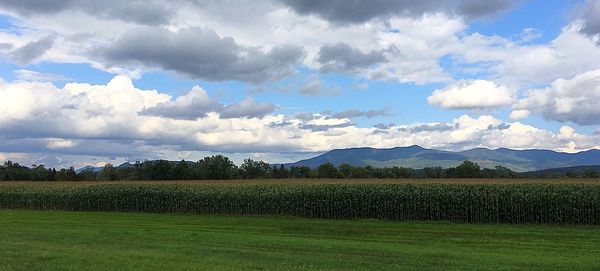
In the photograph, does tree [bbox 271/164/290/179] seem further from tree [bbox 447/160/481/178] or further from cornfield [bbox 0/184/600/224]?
cornfield [bbox 0/184/600/224]

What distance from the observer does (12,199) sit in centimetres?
5203

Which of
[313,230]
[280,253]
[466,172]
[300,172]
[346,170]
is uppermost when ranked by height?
[346,170]

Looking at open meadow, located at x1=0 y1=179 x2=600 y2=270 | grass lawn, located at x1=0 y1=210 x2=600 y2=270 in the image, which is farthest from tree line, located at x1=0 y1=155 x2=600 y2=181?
grass lawn, located at x1=0 y1=210 x2=600 y2=270

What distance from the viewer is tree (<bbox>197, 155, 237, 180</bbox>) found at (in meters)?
95.6

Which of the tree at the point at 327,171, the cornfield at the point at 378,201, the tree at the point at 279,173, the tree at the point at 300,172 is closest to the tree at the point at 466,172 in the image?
the tree at the point at 327,171

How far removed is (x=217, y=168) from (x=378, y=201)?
6354 cm

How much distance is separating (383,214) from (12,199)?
1451 inches

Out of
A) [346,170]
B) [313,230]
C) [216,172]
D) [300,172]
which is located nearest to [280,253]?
[313,230]

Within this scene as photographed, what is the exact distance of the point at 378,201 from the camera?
1499 inches

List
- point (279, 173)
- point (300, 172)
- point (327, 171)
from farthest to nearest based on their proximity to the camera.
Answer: point (279, 173) → point (300, 172) → point (327, 171)

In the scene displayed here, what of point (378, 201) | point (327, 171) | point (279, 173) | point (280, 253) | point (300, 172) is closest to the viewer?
point (280, 253)

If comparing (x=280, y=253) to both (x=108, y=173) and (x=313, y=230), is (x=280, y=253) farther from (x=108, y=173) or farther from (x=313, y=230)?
(x=108, y=173)

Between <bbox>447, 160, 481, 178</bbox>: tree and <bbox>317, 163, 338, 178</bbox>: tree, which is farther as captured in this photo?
<bbox>317, 163, 338, 178</bbox>: tree

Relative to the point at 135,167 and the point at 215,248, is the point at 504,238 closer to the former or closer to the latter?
the point at 215,248
